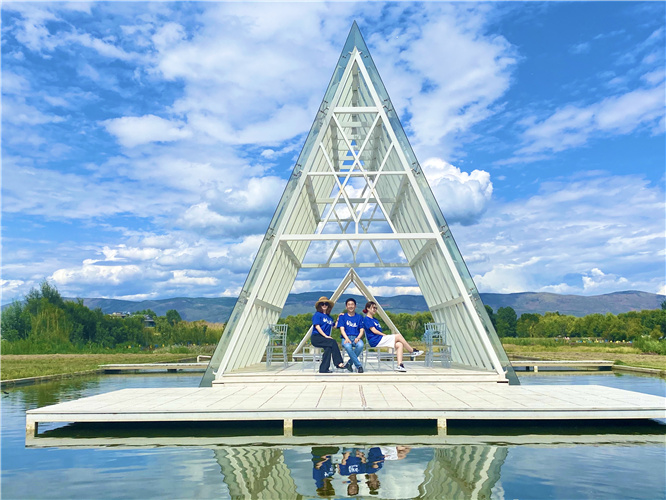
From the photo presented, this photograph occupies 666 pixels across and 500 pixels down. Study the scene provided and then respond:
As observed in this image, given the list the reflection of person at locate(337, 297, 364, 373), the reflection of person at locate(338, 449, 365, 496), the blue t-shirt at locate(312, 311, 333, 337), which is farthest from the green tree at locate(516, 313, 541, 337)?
the reflection of person at locate(338, 449, 365, 496)

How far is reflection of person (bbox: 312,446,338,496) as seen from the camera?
4.93 m

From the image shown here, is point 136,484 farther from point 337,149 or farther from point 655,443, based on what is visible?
point 337,149

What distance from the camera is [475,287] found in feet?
34.4

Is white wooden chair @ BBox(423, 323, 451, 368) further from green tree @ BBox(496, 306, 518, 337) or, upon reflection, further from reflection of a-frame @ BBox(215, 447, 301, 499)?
green tree @ BBox(496, 306, 518, 337)

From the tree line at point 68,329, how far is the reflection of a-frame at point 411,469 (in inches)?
1101

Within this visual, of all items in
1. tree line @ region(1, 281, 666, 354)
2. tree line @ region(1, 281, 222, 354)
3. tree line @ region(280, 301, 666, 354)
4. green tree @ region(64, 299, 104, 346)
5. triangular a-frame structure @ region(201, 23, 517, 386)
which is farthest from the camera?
tree line @ region(280, 301, 666, 354)

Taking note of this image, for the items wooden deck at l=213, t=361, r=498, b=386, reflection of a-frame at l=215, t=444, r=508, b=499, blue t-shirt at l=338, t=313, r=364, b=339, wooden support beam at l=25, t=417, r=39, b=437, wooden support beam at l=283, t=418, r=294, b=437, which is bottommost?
reflection of a-frame at l=215, t=444, r=508, b=499

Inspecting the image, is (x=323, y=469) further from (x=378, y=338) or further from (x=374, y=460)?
(x=378, y=338)

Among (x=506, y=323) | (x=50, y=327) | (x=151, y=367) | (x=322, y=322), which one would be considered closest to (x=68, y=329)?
(x=50, y=327)

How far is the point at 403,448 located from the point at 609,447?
2350 mm

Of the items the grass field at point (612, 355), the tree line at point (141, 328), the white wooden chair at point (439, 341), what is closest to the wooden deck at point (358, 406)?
the white wooden chair at point (439, 341)

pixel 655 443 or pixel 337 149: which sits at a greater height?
pixel 337 149

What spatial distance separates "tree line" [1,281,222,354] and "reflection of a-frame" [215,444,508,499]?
2797 centimetres

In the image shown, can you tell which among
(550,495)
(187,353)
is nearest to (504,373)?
(550,495)
